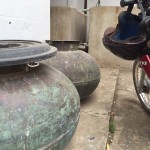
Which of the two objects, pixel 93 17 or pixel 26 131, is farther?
pixel 93 17

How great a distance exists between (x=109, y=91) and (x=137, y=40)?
4.72 ft

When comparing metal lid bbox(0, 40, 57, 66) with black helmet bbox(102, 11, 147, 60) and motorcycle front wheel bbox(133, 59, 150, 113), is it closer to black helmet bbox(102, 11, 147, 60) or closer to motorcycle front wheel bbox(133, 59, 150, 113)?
black helmet bbox(102, 11, 147, 60)

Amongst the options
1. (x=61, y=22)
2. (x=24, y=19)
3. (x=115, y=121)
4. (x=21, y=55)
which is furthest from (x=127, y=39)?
(x=61, y=22)

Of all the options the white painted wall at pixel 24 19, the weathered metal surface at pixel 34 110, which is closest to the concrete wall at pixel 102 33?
the white painted wall at pixel 24 19

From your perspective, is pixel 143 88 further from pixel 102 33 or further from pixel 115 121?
pixel 102 33

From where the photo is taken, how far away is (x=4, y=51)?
Result: 1199 millimetres

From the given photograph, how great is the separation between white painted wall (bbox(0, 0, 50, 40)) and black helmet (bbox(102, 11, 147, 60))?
38.8 inches

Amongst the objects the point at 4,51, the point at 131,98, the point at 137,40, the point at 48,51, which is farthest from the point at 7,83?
the point at 131,98

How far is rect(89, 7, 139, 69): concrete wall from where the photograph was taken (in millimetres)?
4785

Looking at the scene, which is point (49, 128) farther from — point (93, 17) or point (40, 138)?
point (93, 17)

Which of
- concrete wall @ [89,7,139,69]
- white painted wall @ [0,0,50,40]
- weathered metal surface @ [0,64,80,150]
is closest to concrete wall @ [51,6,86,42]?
concrete wall @ [89,7,139,69]

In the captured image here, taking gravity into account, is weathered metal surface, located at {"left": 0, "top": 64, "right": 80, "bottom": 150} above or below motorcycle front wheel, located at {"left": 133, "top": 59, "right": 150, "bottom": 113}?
above

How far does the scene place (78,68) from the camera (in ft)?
8.22

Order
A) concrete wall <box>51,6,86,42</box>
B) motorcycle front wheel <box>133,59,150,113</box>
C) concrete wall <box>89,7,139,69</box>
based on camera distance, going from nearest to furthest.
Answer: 1. motorcycle front wheel <box>133,59,150,113</box>
2. concrete wall <box>51,6,86,42</box>
3. concrete wall <box>89,7,139,69</box>
